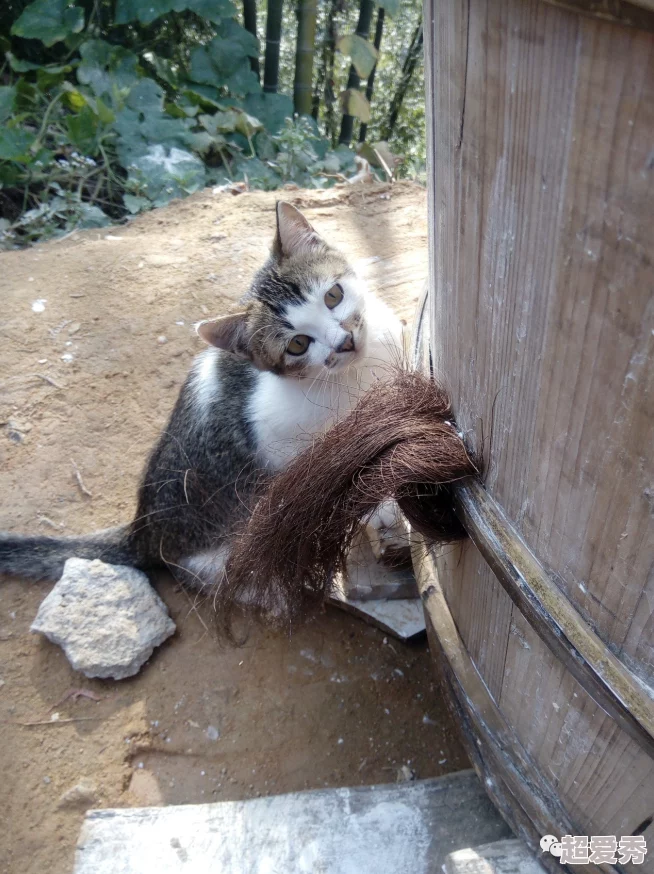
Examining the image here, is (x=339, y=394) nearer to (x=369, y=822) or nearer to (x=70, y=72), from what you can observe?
(x=369, y=822)

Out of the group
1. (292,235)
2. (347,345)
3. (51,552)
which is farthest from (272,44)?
(51,552)

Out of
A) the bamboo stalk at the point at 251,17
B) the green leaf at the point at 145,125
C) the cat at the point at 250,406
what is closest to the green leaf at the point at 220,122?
the green leaf at the point at 145,125

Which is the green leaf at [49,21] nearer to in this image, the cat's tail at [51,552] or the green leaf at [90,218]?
the green leaf at [90,218]

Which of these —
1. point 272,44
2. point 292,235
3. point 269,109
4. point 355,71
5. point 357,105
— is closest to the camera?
point 292,235

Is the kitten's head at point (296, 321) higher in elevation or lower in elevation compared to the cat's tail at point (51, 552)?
higher

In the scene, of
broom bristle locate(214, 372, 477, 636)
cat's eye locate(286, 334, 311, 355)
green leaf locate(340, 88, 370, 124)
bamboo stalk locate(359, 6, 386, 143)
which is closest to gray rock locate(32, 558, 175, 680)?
broom bristle locate(214, 372, 477, 636)

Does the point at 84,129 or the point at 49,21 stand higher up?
the point at 49,21

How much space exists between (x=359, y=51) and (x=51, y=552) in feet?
12.7

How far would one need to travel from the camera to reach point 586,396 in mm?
692

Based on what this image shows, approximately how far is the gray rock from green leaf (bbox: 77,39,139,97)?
353cm

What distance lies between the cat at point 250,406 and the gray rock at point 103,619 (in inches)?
3.6

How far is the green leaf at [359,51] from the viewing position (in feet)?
14.2

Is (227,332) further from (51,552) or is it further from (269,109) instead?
(269,109)

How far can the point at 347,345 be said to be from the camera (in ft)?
5.89
